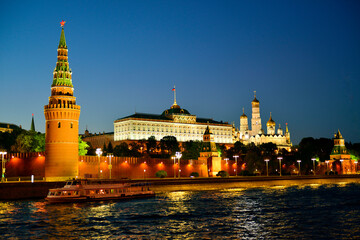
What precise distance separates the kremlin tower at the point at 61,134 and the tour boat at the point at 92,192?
11901 mm

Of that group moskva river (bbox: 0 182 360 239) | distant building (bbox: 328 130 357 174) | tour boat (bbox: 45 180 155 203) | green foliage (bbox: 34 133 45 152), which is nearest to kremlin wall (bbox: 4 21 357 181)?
tour boat (bbox: 45 180 155 203)

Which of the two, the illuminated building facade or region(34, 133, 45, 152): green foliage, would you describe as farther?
the illuminated building facade

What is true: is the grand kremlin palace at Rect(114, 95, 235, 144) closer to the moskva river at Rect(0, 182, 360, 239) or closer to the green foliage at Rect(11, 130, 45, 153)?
the green foliage at Rect(11, 130, 45, 153)

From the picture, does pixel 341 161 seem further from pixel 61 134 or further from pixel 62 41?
pixel 61 134

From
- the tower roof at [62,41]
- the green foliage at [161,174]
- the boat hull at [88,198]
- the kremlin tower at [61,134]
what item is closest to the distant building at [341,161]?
the green foliage at [161,174]

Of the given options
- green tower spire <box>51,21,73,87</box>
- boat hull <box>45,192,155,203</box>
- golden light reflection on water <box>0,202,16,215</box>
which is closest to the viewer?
golden light reflection on water <box>0,202,16,215</box>

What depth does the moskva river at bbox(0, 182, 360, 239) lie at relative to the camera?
33625 mm

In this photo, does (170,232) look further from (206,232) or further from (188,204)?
(188,204)

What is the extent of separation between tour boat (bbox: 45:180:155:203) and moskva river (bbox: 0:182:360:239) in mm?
1726

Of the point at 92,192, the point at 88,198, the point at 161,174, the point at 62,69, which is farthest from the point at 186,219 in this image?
the point at 161,174

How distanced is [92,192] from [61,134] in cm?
1760

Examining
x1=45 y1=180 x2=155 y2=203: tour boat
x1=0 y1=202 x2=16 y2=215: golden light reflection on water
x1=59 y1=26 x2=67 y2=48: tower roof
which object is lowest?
x1=0 y1=202 x2=16 y2=215: golden light reflection on water

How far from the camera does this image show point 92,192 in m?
54.7

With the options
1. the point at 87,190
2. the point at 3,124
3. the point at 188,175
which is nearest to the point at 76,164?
the point at 87,190
